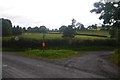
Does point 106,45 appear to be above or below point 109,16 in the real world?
below

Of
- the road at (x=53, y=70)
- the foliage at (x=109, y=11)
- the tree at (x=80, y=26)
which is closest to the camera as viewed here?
the road at (x=53, y=70)

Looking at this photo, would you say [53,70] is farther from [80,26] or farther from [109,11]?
[80,26]

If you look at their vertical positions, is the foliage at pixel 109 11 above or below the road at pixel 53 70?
above

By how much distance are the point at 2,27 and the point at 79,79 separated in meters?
55.3

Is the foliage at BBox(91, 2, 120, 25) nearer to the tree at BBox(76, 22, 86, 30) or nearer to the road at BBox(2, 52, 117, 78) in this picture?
the road at BBox(2, 52, 117, 78)

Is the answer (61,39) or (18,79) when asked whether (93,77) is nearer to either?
(18,79)

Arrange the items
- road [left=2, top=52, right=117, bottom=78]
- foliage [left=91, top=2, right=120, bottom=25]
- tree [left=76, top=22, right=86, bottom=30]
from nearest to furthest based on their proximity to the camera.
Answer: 1. road [left=2, top=52, right=117, bottom=78]
2. foliage [left=91, top=2, right=120, bottom=25]
3. tree [left=76, top=22, right=86, bottom=30]

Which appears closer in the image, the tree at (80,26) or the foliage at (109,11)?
the foliage at (109,11)

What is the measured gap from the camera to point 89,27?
398 feet

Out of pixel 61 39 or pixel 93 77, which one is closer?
pixel 93 77

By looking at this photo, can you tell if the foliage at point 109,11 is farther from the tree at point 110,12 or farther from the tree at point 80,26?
the tree at point 80,26

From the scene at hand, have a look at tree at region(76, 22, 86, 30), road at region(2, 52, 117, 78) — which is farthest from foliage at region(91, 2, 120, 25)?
tree at region(76, 22, 86, 30)

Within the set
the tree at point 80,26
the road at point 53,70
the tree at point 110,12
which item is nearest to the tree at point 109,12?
the tree at point 110,12

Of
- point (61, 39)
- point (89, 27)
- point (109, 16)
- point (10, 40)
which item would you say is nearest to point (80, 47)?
point (61, 39)
